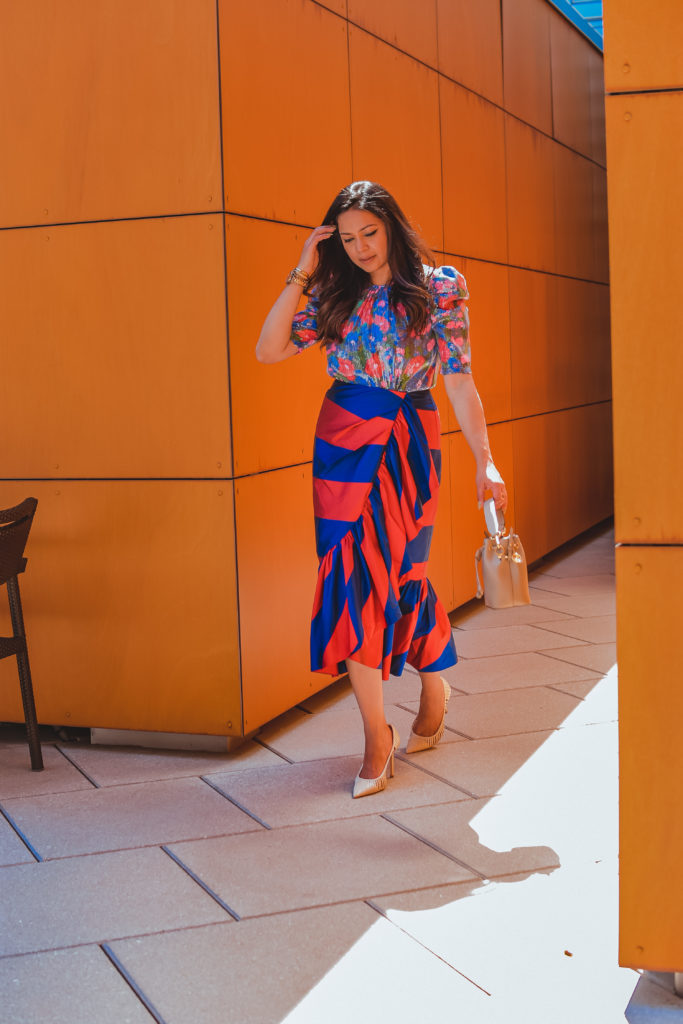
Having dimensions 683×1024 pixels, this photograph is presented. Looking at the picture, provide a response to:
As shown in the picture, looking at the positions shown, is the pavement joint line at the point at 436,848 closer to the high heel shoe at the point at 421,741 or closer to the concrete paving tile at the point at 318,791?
the concrete paving tile at the point at 318,791

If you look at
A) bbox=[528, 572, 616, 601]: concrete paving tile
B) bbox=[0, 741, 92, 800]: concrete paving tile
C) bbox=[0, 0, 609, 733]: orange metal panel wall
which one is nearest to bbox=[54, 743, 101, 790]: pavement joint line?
bbox=[0, 741, 92, 800]: concrete paving tile

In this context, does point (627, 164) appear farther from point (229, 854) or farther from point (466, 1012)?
point (229, 854)

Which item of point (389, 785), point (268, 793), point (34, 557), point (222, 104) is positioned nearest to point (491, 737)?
→ point (389, 785)

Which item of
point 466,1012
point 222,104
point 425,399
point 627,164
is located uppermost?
point 222,104

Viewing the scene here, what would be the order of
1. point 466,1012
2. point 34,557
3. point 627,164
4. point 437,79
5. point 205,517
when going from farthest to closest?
point 437,79 < point 34,557 < point 205,517 < point 466,1012 < point 627,164

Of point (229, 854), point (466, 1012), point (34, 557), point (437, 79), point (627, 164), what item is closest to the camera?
point (627, 164)

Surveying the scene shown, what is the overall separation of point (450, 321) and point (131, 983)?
6.33ft

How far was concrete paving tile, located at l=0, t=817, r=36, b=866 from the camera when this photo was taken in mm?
3033

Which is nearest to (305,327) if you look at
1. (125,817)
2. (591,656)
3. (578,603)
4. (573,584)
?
(125,817)

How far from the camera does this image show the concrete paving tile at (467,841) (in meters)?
2.90

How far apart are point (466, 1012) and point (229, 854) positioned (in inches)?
37.9

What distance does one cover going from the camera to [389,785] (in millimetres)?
3506

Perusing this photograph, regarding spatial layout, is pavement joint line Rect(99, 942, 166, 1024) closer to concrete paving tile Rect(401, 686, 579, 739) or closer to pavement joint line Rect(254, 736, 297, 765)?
pavement joint line Rect(254, 736, 297, 765)

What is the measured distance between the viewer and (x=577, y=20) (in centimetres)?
802
